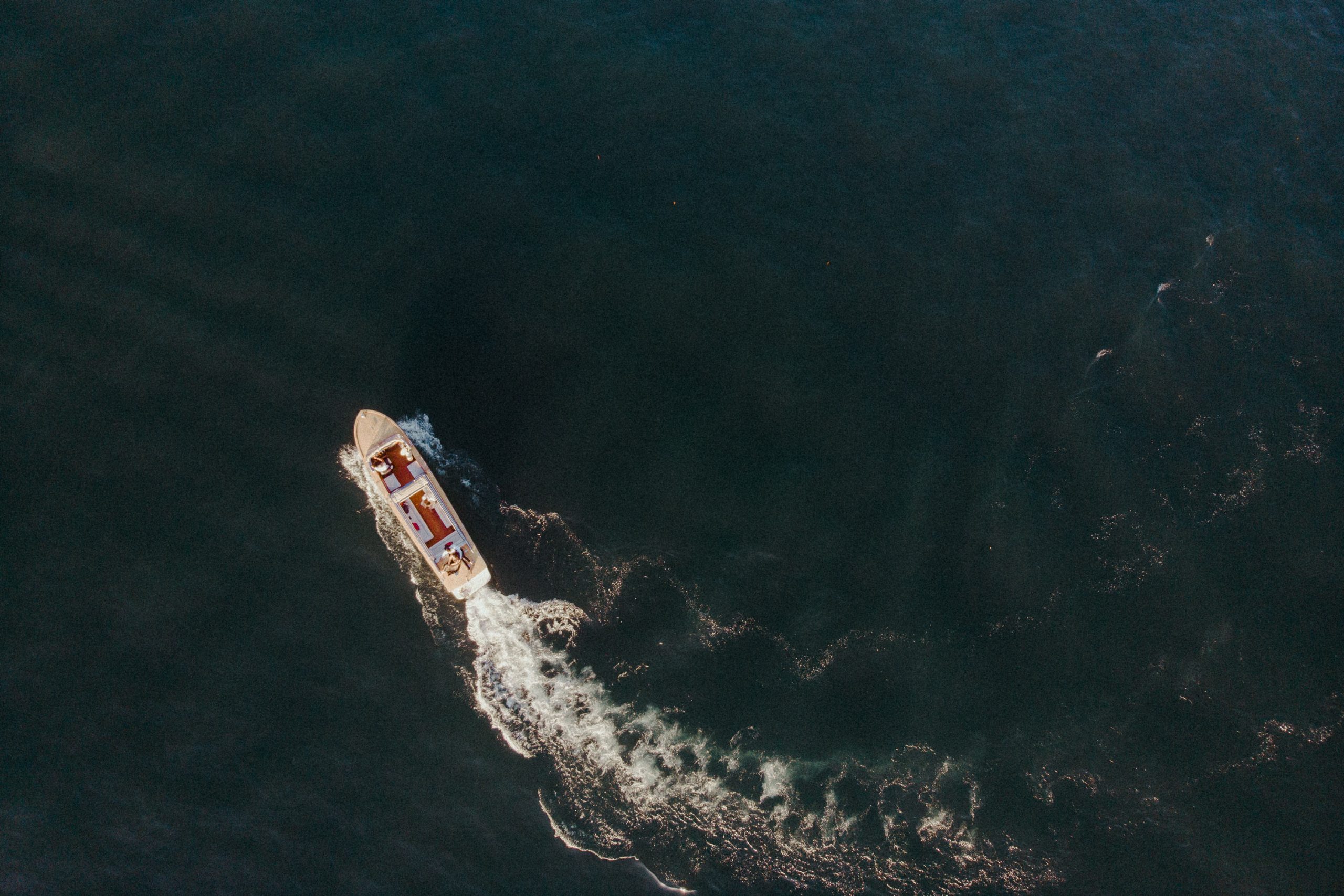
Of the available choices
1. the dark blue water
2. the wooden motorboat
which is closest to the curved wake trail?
the dark blue water

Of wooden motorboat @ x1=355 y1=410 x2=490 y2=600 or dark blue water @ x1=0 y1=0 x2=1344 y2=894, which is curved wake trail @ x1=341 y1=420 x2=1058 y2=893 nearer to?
dark blue water @ x1=0 y1=0 x2=1344 y2=894

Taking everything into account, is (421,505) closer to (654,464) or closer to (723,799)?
(654,464)

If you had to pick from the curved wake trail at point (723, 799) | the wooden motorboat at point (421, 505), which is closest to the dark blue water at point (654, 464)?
the curved wake trail at point (723, 799)

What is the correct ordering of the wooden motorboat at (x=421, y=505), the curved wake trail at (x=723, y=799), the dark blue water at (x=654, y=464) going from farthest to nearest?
the wooden motorboat at (x=421, y=505)
the curved wake trail at (x=723, y=799)
the dark blue water at (x=654, y=464)

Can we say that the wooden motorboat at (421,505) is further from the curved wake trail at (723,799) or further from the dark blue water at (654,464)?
the curved wake trail at (723,799)

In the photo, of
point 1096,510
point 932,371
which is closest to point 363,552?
point 932,371
